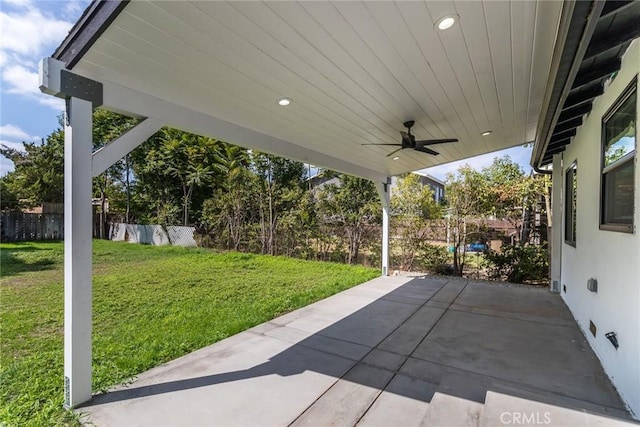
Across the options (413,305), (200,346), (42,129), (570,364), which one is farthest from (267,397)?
(42,129)

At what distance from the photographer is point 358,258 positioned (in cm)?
957

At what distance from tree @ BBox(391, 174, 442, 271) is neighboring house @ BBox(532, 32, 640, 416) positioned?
394cm

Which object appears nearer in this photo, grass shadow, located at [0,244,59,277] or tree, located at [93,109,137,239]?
grass shadow, located at [0,244,59,277]

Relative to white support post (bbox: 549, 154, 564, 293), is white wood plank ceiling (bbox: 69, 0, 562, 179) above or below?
above

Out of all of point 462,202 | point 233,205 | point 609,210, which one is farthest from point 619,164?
point 233,205

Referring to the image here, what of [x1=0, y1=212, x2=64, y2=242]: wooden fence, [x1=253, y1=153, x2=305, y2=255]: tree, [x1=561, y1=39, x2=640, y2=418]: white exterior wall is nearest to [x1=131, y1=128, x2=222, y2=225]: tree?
[x1=253, y1=153, x2=305, y2=255]: tree

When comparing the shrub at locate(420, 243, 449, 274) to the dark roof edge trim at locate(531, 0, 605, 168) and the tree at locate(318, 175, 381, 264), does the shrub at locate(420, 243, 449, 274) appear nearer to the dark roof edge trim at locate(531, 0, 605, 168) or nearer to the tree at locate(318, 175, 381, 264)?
the tree at locate(318, 175, 381, 264)

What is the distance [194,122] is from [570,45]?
10.2 ft

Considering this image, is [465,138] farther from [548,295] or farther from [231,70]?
[231,70]

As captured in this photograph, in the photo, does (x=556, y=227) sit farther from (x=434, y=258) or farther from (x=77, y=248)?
(x=77, y=248)

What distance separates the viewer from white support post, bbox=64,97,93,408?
2334mm

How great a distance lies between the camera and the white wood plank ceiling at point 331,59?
78.2 inches

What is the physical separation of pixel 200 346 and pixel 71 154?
229 cm

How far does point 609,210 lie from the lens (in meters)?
2.83
